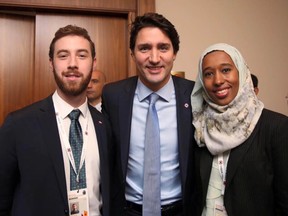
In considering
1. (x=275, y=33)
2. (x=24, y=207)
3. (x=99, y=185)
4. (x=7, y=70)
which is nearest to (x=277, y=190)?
(x=99, y=185)

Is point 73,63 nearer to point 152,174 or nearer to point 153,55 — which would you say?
point 153,55

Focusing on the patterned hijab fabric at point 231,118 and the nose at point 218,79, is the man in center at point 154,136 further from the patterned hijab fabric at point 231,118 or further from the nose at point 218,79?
the nose at point 218,79

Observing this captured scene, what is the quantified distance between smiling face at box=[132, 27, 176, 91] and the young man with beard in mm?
276

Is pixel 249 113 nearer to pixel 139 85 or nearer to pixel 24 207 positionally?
pixel 139 85

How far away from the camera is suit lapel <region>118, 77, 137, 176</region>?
4.75 ft

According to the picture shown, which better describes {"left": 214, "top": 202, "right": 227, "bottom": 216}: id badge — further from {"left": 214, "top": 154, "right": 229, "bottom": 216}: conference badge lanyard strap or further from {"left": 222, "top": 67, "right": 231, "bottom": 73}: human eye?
{"left": 222, "top": 67, "right": 231, "bottom": 73}: human eye

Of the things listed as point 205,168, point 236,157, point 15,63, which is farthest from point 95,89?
point 236,157

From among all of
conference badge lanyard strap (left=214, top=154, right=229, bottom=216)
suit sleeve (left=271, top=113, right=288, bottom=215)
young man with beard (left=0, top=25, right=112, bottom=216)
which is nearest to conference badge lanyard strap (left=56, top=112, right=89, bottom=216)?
young man with beard (left=0, top=25, right=112, bottom=216)

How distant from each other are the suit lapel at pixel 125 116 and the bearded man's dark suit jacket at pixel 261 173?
53 centimetres

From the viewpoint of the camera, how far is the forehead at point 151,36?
1474 mm

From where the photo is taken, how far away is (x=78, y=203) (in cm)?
123

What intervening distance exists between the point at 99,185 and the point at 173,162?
1.33 ft

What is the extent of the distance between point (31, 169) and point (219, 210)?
0.88m

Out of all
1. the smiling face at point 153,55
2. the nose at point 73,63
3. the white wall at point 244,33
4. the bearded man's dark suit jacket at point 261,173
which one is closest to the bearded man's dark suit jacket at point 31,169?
the nose at point 73,63
